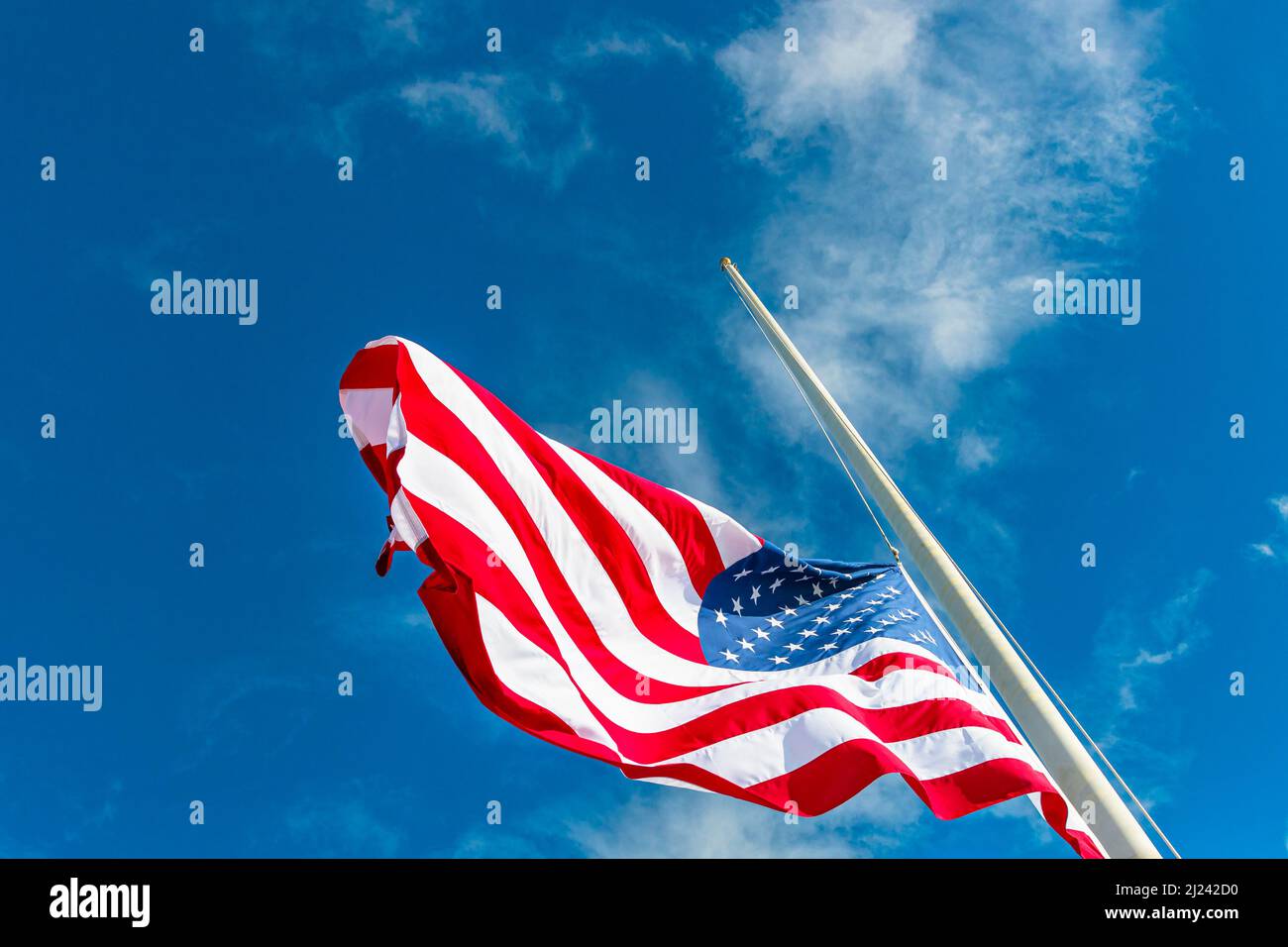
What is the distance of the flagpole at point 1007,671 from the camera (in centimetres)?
665

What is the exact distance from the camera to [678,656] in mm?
12914

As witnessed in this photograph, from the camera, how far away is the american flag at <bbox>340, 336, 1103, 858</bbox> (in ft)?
35.8

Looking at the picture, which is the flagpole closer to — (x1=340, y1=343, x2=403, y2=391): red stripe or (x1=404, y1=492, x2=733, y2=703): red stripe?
Answer: (x1=404, y1=492, x2=733, y2=703): red stripe

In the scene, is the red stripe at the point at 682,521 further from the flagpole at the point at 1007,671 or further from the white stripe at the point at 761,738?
the flagpole at the point at 1007,671

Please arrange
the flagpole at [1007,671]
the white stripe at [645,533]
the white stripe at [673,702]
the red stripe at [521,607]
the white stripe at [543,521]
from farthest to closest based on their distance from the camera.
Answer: the white stripe at [645,533] → the white stripe at [543,521] → the red stripe at [521,607] → the white stripe at [673,702] → the flagpole at [1007,671]

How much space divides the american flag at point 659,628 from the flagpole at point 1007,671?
2765 mm

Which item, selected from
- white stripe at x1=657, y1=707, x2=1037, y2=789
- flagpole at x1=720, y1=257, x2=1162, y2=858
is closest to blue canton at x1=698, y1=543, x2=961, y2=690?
white stripe at x1=657, y1=707, x2=1037, y2=789

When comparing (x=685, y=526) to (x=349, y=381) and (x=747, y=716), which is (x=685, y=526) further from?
(x=349, y=381)

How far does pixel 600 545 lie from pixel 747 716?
11.4 feet

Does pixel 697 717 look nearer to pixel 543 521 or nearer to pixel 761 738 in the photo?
pixel 761 738

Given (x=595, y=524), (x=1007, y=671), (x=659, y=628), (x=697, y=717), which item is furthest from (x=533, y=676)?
(x=1007, y=671)

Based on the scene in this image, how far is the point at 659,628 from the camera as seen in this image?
13477 mm

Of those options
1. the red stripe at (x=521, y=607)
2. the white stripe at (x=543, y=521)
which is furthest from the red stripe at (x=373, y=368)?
the red stripe at (x=521, y=607)

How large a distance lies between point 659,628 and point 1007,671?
21.3ft
